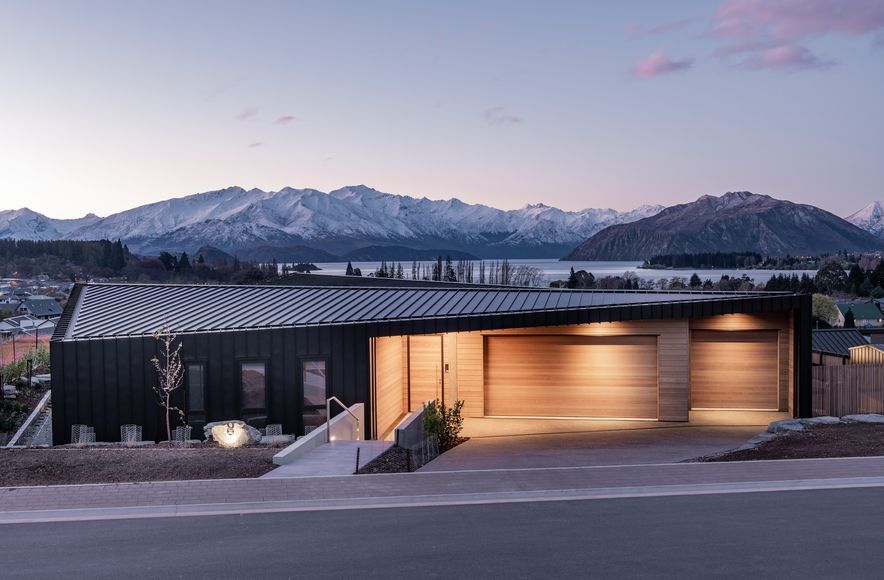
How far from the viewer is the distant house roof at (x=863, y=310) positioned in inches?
3445

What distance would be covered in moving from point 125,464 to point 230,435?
2.31 metres

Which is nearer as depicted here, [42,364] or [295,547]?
[295,547]

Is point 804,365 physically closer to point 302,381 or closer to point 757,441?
point 757,441

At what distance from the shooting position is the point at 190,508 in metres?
8.69

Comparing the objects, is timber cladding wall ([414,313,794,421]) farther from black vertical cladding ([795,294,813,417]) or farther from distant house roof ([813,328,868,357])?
distant house roof ([813,328,868,357])

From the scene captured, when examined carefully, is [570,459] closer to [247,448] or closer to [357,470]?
[357,470]

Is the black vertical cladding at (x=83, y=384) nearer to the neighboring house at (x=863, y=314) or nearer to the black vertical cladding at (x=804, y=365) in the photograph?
the black vertical cladding at (x=804, y=365)

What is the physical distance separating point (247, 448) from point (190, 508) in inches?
162

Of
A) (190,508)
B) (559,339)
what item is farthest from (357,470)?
(559,339)

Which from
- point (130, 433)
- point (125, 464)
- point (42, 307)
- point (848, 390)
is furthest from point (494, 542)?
point (42, 307)

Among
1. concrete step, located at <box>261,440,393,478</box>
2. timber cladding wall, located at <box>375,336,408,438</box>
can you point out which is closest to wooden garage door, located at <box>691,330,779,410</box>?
timber cladding wall, located at <box>375,336,408,438</box>

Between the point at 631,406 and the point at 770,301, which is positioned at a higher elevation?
the point at 770,301

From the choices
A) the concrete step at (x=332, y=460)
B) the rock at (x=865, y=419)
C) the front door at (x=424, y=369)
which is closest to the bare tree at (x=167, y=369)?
the concrete step at (x=332, y=460)

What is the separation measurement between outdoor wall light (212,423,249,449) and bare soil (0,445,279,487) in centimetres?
50
